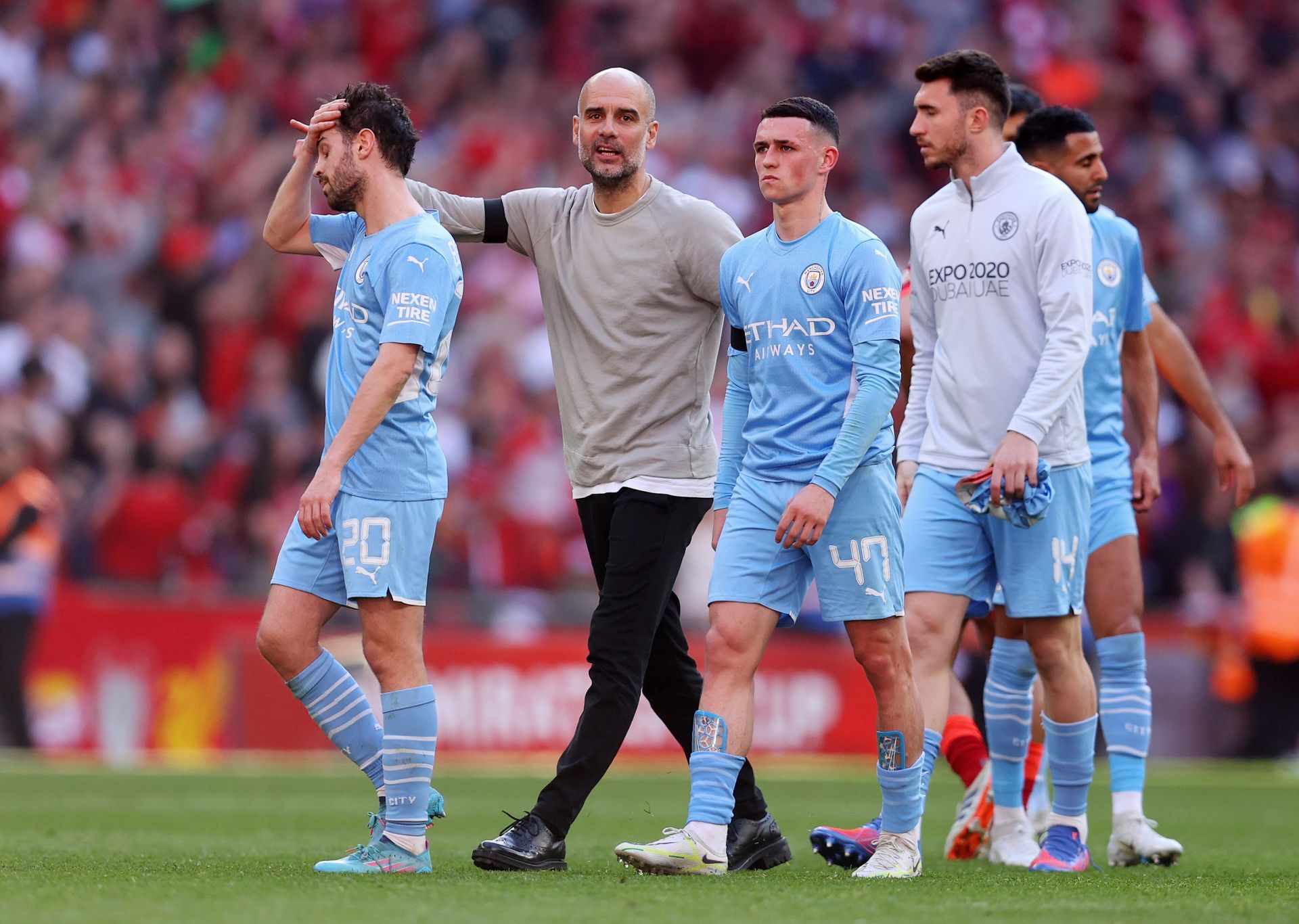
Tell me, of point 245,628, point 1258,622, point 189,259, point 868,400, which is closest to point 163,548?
point 245,628

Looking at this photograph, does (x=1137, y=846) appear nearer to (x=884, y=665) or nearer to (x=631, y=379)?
(x=884, y=665)

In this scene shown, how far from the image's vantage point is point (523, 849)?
235 inches

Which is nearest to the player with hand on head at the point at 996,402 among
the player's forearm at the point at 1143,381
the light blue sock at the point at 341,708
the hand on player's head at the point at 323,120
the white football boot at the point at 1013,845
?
the white football boot at the point at 1013,845

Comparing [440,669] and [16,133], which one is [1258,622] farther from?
[16,133]

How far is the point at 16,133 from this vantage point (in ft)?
55.8

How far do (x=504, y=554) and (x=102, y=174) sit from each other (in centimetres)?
553

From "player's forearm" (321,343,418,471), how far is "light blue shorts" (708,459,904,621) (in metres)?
1.18

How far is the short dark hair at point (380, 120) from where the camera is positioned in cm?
607

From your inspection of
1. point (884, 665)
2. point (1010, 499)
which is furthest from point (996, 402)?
point (884, 665)

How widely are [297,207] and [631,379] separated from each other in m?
1.31

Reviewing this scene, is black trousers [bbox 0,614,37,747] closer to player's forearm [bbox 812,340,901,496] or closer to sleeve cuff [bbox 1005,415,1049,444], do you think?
player's forearm [bbox 812,340,901,496]

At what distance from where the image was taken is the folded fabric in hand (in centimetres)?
616

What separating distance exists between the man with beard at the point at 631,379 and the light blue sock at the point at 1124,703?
169cm

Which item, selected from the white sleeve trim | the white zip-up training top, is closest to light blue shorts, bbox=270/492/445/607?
Answer: the white sleeve trim
